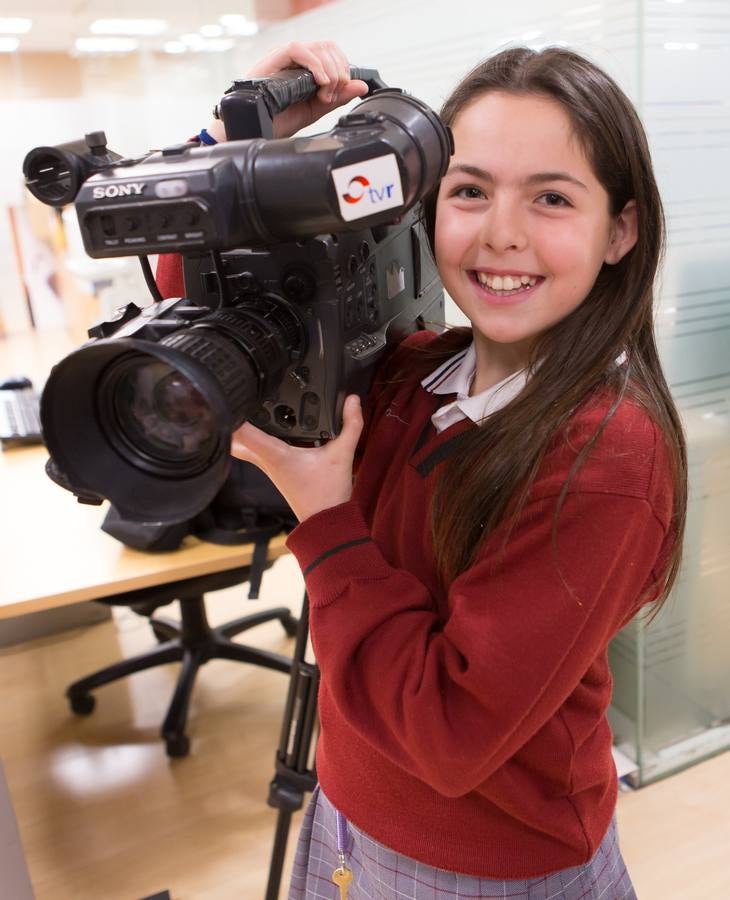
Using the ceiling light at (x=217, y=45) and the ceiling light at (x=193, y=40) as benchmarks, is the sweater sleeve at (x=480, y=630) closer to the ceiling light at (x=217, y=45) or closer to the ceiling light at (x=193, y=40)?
the ceiling light at (x=217, y=45)

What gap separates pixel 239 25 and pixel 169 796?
232 centimetres

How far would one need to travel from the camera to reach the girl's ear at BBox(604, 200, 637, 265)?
739mm

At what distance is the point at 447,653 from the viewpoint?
0.66 metres

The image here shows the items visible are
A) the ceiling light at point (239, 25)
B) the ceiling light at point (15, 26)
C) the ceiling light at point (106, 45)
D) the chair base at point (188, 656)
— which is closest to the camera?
the chair base at point (188, 656)

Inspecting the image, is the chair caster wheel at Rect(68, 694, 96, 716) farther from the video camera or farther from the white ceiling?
the white ceiling

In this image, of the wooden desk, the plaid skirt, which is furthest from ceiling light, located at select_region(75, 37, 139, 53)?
the plaid skirt

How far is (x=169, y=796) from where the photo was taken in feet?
5.90

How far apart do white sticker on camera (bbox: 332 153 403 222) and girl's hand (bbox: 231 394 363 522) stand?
0.66 feet

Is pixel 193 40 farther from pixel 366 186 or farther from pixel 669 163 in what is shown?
pixel 366 186

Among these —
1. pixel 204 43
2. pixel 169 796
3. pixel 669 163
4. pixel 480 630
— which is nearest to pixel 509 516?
pixel 480 630

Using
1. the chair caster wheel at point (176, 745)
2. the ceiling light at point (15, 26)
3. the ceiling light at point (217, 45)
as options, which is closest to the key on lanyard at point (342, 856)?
the chair caster wheel at point (176, 745)

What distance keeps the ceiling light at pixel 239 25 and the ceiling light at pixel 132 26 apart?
15.6 inches

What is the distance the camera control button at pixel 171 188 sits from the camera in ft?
1.88

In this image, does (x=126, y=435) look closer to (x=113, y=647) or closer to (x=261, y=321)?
(x=261, y=321)
